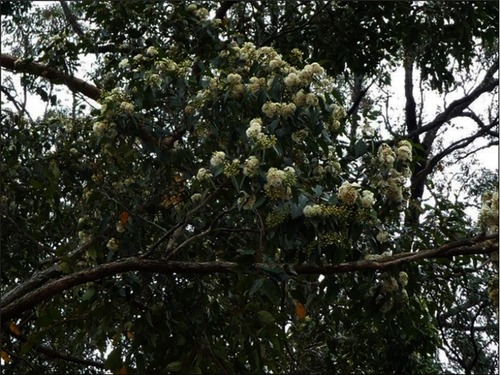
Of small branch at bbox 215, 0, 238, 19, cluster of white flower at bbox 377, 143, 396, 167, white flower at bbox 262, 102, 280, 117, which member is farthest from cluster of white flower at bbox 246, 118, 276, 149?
small branch at bbox 215, 0, 238, 19

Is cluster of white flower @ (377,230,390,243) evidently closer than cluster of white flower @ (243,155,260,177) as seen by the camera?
No

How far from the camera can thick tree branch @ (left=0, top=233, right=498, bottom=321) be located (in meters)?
2.30

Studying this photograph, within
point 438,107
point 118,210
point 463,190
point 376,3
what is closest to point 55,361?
point 118,210

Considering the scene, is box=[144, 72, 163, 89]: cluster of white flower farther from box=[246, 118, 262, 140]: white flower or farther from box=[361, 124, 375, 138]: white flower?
box=[361, 124, 375, 138]: white flower

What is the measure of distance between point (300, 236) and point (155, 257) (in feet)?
2.45

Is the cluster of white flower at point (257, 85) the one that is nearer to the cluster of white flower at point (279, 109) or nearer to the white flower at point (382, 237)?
the cluster of white flower at point (279, 109)

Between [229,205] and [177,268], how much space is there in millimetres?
357

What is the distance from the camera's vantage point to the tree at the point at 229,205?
98.3 inches

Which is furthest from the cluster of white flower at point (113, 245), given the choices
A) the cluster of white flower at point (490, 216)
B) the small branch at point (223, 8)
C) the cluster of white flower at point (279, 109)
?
the small branch at point (223, 8)

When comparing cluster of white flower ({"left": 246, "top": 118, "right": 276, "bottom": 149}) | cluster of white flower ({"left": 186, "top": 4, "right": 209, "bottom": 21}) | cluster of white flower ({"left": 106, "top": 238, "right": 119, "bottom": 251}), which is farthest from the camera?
cluster of white flower ({"left": 186, "top": 4, "right": 209, "bottom": 21})

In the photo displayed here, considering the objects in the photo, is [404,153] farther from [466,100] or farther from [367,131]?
[466,100]

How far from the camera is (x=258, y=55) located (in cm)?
293

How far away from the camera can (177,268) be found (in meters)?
2.70

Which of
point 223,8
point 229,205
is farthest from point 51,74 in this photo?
point 229,205
